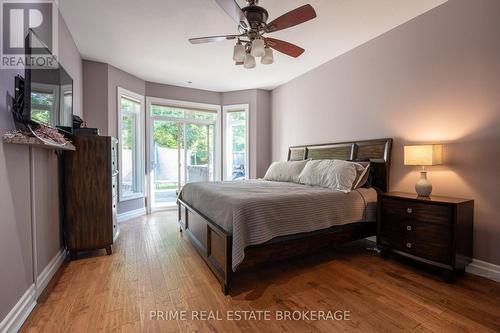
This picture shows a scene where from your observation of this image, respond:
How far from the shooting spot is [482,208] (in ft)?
7.49

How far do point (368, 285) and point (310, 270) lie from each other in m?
0.54

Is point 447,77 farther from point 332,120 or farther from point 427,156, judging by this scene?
point 332,120

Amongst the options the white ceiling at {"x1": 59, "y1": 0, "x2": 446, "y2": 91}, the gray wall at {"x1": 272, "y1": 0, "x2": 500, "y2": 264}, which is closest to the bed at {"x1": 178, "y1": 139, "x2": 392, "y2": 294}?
the gray wall at {"x1": 272, "y1": 0, "x2": 500, "y2": 264}

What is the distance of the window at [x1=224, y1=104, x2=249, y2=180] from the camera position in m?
5.68

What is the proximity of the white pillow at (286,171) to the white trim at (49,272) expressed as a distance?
289 cm

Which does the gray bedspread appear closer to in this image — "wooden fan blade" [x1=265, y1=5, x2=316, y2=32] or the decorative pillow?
the decorative pillow

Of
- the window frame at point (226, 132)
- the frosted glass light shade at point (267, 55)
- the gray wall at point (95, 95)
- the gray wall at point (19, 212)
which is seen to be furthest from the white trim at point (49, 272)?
the window frame at point (226, 132)

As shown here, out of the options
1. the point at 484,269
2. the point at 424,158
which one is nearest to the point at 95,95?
the point at 424,158

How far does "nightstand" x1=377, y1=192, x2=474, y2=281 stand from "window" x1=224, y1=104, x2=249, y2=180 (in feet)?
11.4

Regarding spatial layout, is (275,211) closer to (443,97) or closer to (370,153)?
(370,153)

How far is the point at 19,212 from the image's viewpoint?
176 centimetres

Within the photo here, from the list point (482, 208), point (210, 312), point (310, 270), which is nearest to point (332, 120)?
point (482, 208)

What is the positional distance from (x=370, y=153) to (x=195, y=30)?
9.04ft

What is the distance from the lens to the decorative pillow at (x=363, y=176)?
2927 millimetres
